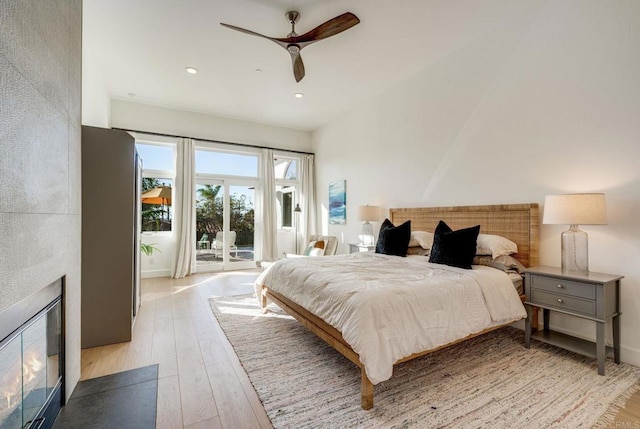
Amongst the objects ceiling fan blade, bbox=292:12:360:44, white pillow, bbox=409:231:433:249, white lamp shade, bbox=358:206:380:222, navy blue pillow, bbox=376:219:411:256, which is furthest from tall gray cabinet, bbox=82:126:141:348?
white lamp shade, bbox=358:206:380:222

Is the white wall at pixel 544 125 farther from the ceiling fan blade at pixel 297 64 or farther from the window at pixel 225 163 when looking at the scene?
the window at pixel 225 163

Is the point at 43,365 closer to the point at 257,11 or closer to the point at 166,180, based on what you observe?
the point at 257,11

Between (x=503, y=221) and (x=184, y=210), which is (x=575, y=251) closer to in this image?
(x=503, y=221)

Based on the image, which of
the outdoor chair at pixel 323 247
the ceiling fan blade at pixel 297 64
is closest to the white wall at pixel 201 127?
the outdoor chair at pixel 323 247

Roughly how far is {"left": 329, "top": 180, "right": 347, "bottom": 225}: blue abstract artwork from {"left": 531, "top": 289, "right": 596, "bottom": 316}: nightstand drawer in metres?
3.62

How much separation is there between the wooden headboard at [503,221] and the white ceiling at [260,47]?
1.97 metres

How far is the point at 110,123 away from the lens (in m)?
4.90

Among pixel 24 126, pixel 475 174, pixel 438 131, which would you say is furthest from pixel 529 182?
pixel 24 126

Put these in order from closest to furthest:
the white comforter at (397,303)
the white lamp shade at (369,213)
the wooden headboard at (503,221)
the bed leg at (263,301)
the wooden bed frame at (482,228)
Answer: the white comforter at (397,303) → the wooden bed frame at (482,228) → the wooden headboard at (503,221) → the bed leg at (263,301) → the white lamp shade at (369,213)

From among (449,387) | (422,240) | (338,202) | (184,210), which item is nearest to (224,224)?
(184,210)

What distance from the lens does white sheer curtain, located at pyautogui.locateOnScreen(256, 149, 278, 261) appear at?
619cm

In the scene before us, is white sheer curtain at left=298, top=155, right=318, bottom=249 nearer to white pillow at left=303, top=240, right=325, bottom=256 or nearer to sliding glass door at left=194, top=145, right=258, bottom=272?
sliding glass door at left=194, top=145, right=258, bottom=272

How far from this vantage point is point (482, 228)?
3.22m

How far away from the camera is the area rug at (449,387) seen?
1.63 m
